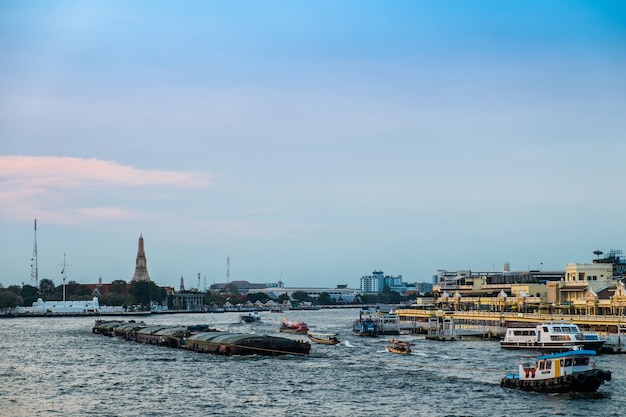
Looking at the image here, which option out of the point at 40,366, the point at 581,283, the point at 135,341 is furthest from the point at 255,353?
the point at 581,283

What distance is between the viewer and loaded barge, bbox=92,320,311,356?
340 feet

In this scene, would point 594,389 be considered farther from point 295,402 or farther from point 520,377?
point 295,402

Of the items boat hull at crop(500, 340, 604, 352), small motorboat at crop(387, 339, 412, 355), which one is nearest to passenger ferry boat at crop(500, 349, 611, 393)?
boat hull at crop(500, 340, 604, 352)

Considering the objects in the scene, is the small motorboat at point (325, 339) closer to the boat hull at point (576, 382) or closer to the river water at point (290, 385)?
the river water at point (290, 385)

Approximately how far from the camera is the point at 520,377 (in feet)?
230

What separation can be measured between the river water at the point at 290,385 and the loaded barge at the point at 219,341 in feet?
7.96

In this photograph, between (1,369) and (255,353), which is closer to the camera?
(1,369)

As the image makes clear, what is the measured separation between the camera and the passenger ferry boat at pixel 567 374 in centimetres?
6600

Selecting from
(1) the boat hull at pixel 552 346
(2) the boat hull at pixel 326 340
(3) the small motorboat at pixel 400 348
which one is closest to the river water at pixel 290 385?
(3) the small motorboat at pixel 400 348

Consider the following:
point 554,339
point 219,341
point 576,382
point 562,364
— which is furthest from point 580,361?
point 219,341

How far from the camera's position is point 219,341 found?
112 metres

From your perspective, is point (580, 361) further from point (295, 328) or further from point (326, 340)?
point (295, 328)

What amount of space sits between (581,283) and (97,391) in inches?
3769

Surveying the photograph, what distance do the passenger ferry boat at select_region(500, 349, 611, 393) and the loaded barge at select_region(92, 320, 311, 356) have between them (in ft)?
131
